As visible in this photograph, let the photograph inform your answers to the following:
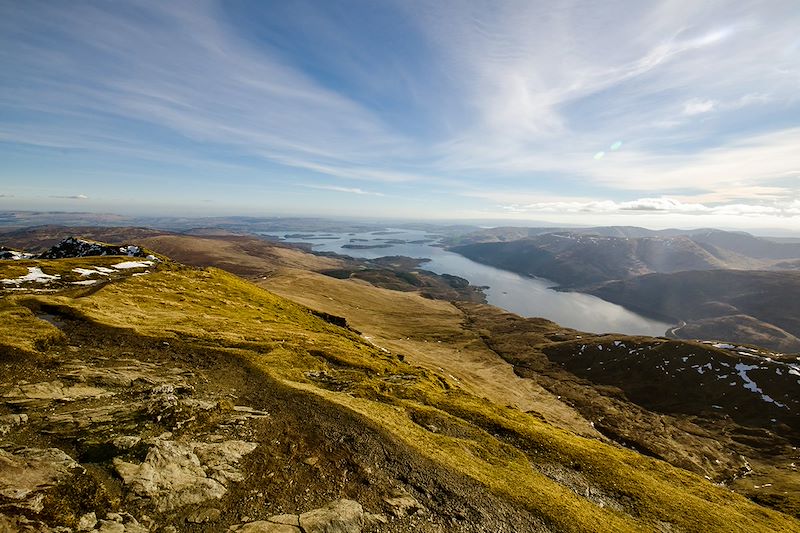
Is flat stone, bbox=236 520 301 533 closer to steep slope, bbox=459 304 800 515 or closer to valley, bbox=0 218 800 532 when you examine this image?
valley, bbox=0 218 800 532

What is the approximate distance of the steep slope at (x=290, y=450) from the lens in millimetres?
20031

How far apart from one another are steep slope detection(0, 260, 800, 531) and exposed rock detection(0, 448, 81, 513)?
7.5 inches

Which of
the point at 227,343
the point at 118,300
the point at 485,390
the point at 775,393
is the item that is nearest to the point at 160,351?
the point at 227,343

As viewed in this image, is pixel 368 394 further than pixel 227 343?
No

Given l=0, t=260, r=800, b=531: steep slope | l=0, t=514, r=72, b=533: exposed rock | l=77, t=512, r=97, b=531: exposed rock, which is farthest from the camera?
l=0, t=260, r=800, b=531: steep slope

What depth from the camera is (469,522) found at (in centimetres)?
2231

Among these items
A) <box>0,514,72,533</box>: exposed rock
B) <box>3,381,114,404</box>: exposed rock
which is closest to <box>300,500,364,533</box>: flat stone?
<box>0,514,72,533</box>: exposed rock

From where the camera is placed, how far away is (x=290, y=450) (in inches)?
1004

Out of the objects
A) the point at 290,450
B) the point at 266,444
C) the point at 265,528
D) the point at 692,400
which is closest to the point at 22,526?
the point at 265,528

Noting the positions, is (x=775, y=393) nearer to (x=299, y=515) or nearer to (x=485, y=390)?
(x=485, y=390)

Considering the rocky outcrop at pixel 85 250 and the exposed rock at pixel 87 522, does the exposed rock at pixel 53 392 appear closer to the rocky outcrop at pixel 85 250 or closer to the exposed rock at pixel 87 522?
the exposed rock at pixel 87 522

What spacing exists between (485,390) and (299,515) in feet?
338

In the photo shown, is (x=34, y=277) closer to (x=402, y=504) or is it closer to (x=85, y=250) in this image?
(x=85, y=250)

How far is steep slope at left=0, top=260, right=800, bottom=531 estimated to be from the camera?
2003 cm
